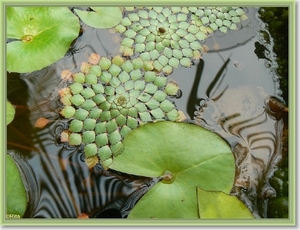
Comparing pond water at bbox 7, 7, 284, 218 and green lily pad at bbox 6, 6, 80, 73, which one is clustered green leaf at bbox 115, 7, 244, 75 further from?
green lily pad at bbox 6, 6, 80, 73

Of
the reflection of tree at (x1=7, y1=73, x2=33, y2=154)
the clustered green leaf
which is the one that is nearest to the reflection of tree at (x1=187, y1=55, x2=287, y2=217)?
the clustered green leaf

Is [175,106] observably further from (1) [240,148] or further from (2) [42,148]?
(2) [42,148]

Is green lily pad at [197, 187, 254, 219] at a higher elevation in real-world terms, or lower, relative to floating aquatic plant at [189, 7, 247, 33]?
lower

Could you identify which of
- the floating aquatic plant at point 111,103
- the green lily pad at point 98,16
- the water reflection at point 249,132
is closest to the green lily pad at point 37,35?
the green lily pad at point 98,16

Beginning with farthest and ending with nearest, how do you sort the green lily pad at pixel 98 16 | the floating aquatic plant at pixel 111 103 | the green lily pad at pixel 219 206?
the green lily pad at pixel 98 16 → the floating aquatic plant at pixel 111 103 → the green lily pad at pixel 219 206

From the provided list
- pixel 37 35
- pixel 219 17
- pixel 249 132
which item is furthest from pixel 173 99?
pixel 37 35

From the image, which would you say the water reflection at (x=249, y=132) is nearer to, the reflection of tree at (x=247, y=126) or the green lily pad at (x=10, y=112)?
the reflection of tree at (x=247, y=126)
